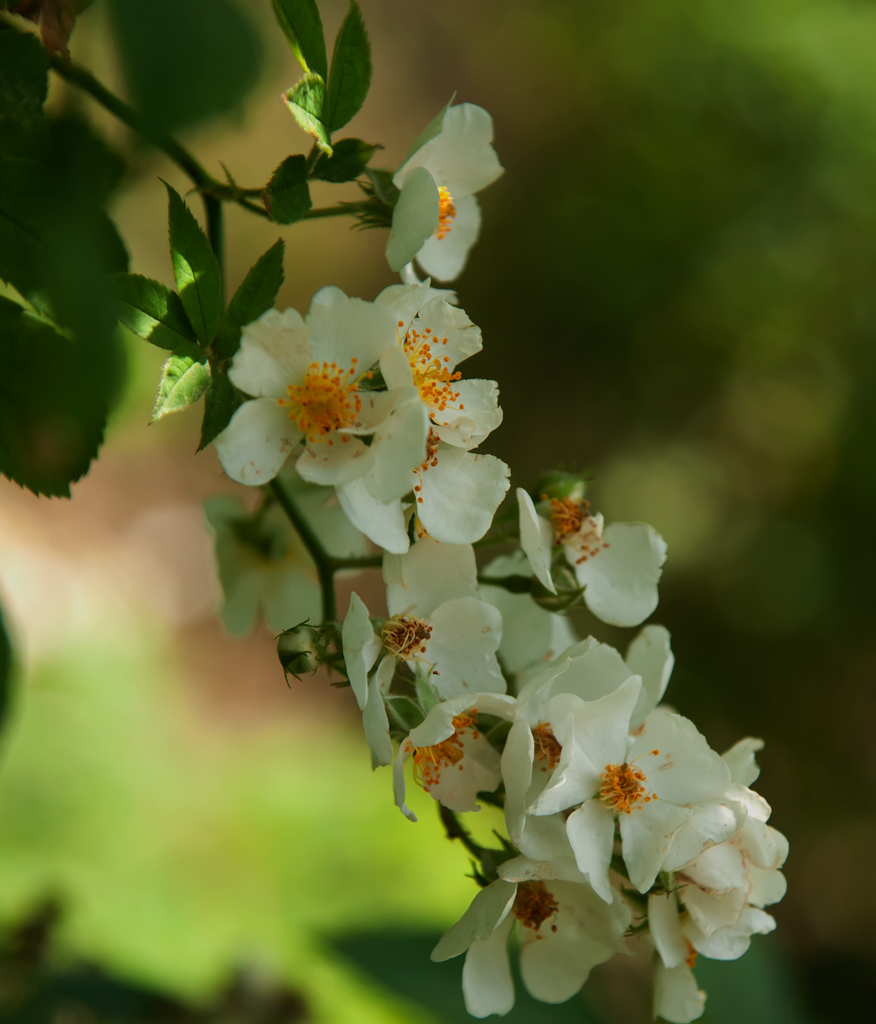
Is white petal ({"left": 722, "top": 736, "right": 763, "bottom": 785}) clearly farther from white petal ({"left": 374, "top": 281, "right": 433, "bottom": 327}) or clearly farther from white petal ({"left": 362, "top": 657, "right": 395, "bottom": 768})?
white petal ({"left": 374, "top": 281, "right": 433, "bottom": 327})

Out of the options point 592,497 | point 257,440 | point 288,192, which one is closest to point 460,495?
point 257,440

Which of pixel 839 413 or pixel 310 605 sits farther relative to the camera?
pixel 839 413

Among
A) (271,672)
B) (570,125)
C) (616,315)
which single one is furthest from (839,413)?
(271,672)

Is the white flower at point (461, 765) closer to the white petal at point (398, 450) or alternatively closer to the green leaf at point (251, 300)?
the white petal at point (398, 450)

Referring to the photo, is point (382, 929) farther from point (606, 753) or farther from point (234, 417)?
point (234, 417)

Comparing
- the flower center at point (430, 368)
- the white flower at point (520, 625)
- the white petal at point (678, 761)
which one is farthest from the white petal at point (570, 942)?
the flower center at point (430, 368)
